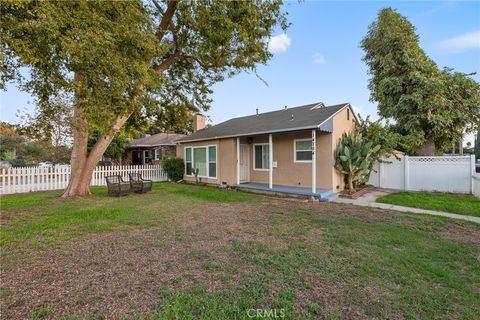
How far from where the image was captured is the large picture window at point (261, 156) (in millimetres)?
12766

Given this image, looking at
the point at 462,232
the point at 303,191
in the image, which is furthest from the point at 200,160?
the point at 462,232

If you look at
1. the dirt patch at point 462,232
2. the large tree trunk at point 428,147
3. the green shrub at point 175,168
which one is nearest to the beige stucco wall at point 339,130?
the dirt patch at point 462,232

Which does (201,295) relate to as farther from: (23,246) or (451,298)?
(23,246)

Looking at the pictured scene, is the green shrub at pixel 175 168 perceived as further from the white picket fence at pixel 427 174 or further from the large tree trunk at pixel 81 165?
the white picket fence at pixel 427 174

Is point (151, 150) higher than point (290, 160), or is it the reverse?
point (151, 150)

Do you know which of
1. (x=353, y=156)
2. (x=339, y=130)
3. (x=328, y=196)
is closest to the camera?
(x=328, y=196)

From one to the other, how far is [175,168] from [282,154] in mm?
7632

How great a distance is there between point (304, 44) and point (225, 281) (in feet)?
42.9

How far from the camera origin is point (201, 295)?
290 centimetres

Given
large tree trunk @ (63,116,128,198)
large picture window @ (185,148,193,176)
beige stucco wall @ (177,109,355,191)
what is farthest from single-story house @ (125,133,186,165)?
large tree trunk @ (63,116,128,198)

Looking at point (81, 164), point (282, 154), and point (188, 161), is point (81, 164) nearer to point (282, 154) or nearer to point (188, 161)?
point (188, 161)

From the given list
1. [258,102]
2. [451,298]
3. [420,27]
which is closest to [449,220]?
[451,298]

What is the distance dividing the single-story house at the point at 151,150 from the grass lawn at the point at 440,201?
55.1 ft

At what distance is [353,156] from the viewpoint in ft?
33.7
